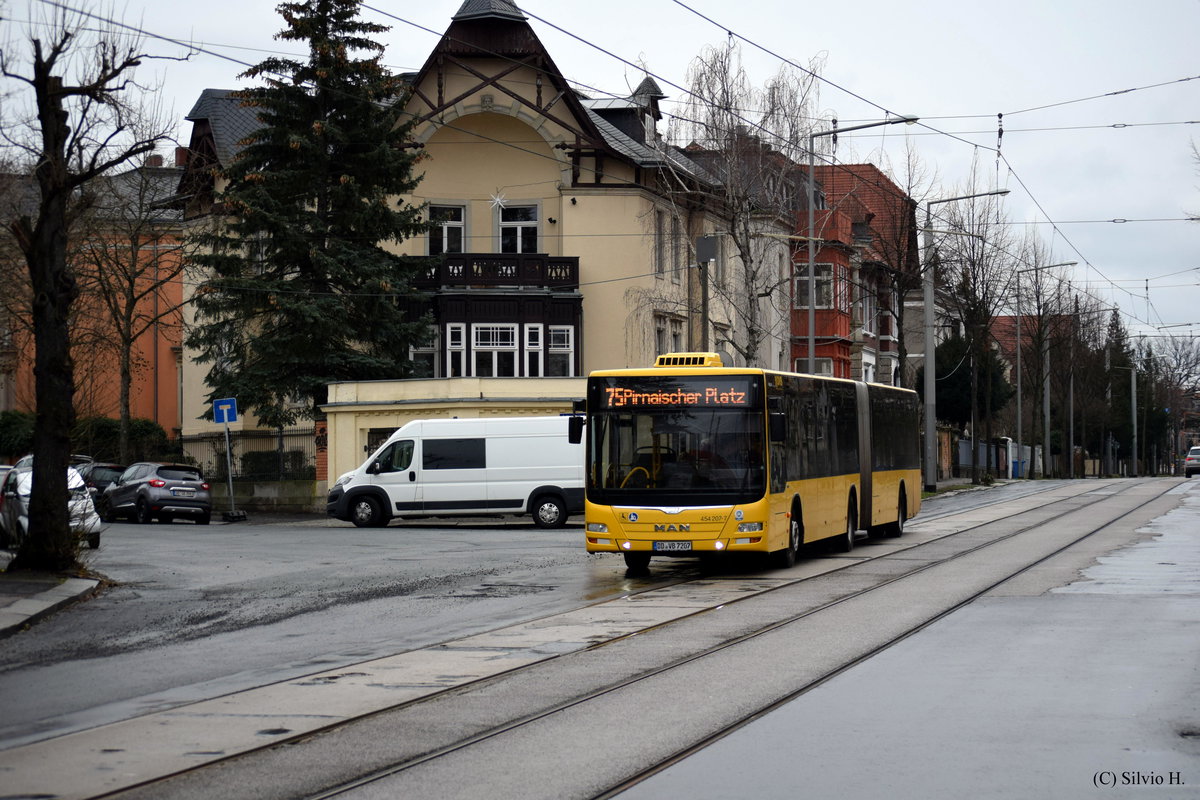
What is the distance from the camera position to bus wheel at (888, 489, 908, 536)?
27938mm

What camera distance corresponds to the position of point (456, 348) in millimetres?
45000

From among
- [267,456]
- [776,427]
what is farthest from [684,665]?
[267,456]

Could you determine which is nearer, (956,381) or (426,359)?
(426,359)

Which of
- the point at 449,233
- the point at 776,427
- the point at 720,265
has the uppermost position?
the point at 449,233

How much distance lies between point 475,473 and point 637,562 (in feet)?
44.9

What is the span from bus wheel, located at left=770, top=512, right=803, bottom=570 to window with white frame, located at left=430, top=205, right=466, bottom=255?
27480 mm

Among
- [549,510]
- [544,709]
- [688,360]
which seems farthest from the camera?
[549,510]

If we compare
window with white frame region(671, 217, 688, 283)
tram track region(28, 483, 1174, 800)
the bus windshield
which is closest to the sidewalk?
tram track region(28, 483, 1174, 800)

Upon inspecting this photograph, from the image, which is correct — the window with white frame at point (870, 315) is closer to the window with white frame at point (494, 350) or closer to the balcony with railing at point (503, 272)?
the balcony with railing at point (503, 272)

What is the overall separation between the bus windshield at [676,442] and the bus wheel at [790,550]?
5.77 feet

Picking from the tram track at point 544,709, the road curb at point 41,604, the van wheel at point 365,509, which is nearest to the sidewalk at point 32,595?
the road curb at point 41,604

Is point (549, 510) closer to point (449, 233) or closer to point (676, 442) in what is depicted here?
point (676, 442)

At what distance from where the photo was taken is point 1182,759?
7.53 metres

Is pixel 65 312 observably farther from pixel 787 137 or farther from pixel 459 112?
pixel 459 112
